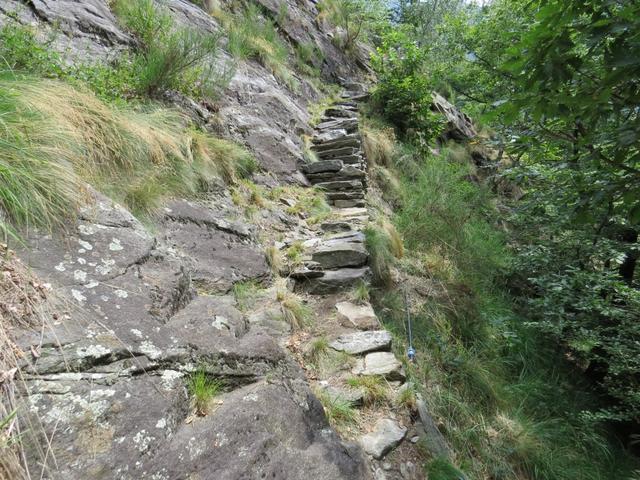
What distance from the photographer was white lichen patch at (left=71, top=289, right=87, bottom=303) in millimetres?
1679

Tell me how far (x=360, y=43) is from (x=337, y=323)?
1243 cm

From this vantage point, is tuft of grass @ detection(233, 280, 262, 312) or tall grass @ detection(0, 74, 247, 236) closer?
tall grass @ detection(0, 74, 247, 236)

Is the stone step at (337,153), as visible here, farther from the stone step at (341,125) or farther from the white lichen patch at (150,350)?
the white lichen patch at (150,350)

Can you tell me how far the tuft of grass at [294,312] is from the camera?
2971mm

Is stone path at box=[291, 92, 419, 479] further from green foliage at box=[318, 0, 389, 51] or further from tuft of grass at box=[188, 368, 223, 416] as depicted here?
green foliage at box=[318, 0, 389, 51]

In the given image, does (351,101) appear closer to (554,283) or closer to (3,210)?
(554,283)

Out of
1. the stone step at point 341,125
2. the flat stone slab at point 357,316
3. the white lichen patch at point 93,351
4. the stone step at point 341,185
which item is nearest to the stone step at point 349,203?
the stone step at point 341,185

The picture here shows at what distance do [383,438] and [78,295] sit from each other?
175 cm

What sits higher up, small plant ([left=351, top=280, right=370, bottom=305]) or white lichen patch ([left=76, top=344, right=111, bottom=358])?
white lichen patch ([left=76, top=344, right=111, bottom=358])

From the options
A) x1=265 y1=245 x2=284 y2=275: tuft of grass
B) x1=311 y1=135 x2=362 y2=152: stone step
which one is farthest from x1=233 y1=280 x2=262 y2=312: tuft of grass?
x1=311 y1=135 x2=362 y2=152: stone step

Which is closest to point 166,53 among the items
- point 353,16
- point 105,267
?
point 105,267

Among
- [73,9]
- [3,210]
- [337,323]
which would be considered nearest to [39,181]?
[3,210]

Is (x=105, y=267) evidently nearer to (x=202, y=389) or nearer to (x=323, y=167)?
(x=202, y=389)

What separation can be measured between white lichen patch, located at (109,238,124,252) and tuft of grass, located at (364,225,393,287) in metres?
2.50
